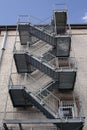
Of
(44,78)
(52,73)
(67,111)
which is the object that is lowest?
(67,111)

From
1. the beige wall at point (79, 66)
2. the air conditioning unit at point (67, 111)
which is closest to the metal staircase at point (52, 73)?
→ the air conditioning unit at point (67, 111)

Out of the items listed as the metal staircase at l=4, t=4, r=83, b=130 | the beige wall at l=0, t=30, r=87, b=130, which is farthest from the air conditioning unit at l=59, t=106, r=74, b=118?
the beige wall at l=0, t=30, r=87, b=130

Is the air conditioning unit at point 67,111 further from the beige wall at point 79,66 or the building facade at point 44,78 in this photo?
the beige wall at point 79,66

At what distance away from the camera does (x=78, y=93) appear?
1812 centimetres

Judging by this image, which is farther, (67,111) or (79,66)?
(79,66)

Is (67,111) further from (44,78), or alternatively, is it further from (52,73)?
(44,78)

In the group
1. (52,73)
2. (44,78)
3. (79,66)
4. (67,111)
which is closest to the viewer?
(67,111)

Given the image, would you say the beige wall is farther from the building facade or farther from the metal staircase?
the metal staircase

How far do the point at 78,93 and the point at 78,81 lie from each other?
41.2 inches

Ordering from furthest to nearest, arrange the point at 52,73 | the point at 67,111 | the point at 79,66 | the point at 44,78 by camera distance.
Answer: the point at 79,66 → the point at 44,78 → the point at 52,73 → the point at 67,111

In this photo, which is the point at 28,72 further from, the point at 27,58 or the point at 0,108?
the point at 0,108

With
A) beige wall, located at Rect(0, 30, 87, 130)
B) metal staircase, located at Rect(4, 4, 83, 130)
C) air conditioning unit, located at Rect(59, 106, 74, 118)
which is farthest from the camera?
beige wall, located at Rect(0, 30, 87, 130)

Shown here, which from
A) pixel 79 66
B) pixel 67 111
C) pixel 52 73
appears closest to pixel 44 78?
pixel 52 73

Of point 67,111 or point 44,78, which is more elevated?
point 44,78
